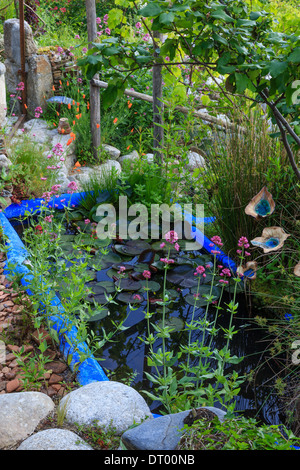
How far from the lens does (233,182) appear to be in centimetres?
334

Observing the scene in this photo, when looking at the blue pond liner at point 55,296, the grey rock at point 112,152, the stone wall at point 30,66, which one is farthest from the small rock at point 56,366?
the stone wall at point 30,66

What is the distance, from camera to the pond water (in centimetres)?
252

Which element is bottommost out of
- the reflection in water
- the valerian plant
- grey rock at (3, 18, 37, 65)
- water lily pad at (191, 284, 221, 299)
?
the reflection in water

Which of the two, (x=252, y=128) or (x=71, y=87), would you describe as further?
(x=71, y=87)

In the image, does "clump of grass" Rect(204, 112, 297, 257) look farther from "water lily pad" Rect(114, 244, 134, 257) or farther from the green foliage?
the green foliage

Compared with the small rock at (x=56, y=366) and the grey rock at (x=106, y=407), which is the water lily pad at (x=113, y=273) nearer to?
the small rock at (x=56, y=366)

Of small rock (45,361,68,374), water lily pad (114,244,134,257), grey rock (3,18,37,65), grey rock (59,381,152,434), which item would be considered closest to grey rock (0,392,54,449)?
grey rock (59,381,152,434)

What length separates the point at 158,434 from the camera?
5.29 feet

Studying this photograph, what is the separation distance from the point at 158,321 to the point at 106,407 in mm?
1078

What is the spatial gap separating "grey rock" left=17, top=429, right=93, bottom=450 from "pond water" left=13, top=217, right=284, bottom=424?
1.92ft

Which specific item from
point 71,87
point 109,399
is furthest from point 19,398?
point 71,87

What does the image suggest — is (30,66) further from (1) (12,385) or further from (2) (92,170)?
(1) (12,385)
